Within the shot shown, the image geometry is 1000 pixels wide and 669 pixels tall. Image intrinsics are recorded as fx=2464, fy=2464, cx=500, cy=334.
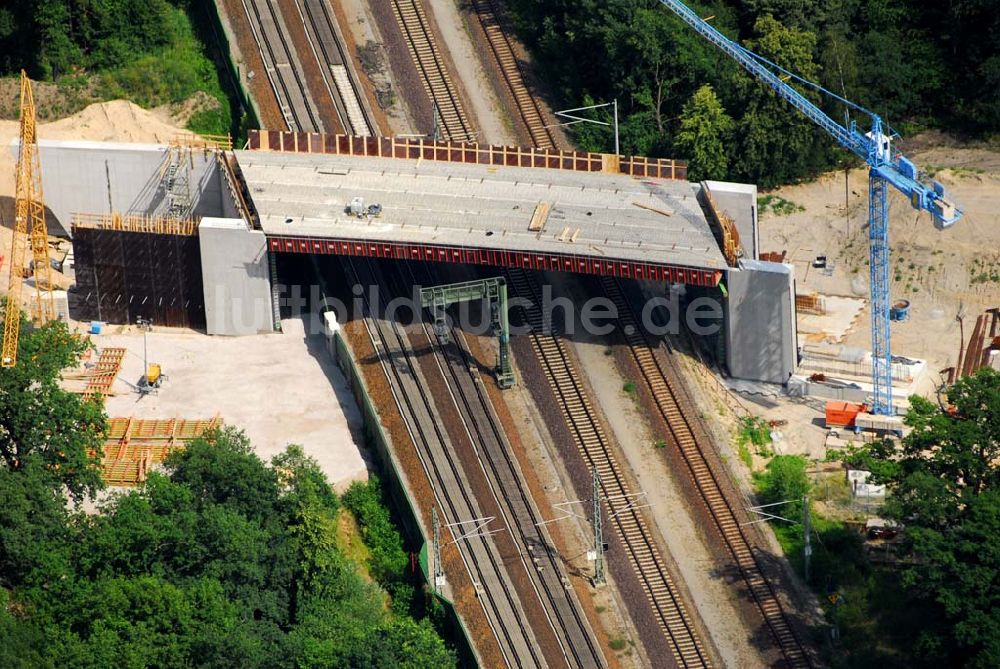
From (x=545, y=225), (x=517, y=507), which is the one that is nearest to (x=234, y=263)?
(x=545, y=225)

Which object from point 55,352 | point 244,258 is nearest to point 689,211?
point 244,258

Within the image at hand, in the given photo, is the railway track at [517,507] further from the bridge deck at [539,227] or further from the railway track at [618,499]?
the bridge deck at [539,227]

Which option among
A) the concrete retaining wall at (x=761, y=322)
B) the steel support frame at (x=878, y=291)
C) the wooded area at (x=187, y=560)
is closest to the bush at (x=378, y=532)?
the wooded area at (x=187, y=560)

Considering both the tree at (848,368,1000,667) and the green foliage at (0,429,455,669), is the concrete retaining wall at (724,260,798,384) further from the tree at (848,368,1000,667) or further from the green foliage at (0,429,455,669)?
the green foliage at (0,429,455,669)

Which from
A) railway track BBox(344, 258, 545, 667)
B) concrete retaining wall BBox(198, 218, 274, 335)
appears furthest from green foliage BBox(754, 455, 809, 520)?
concrete retaining wall BBox(198, 218, 274, 335)

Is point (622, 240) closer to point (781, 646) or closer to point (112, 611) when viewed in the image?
point (781, 646)
